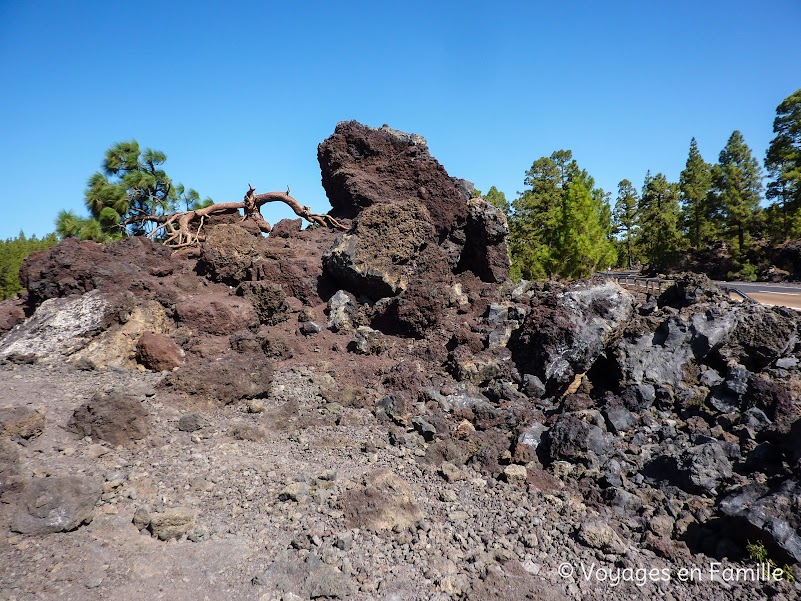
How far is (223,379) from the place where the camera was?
8.53m

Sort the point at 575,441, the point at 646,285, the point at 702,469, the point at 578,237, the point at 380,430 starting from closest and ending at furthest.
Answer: the point at 702,469 < the point at 575,441 < the point at 380,430 < the point at 646,285 < the point at 578,237

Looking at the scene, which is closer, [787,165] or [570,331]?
[570,331]

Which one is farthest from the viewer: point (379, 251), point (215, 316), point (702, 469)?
point (379, 251)

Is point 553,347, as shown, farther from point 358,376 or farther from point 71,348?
point 71,348

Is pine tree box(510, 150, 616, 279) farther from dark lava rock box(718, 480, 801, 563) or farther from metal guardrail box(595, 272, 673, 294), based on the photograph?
dark lava rock box(718, 480, 801, 563)

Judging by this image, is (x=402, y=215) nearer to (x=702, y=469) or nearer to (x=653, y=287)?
(x=702, y=469)

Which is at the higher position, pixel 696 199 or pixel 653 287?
pixel 696 199

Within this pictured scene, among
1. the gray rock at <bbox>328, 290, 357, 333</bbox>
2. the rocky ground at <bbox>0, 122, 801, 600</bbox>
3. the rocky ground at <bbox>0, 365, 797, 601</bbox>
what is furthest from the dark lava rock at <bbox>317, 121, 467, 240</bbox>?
the rocky ground at <bbox>0, 365, 797, 601</bbox>

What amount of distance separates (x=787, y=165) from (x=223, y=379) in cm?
4578

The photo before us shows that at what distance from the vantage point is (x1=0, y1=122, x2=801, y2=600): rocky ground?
5000 millimetres

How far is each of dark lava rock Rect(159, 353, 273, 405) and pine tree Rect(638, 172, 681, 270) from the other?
44942 millimetres

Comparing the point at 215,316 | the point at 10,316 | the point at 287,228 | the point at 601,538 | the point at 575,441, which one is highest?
the point at 287,228

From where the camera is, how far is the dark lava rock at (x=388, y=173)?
14.2m

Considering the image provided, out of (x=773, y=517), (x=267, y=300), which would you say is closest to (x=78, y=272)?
(x=267, y=300)
